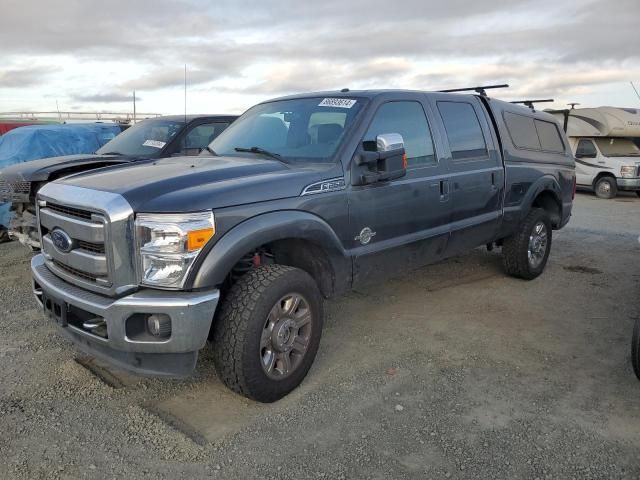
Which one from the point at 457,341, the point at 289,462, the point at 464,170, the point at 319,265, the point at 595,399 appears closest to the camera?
the point at 289,462

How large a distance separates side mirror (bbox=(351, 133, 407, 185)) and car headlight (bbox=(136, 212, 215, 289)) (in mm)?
1294

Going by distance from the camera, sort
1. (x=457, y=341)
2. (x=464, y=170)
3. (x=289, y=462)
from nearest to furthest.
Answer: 1. (x=289, y=462)
2. (x=457, y=341)
3. (x=464, y=170)

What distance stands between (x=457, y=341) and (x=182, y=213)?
2553 mm

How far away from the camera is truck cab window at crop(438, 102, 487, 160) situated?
15.6ft

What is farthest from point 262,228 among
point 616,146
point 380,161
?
point 616,146

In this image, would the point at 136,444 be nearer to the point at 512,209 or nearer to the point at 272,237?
the point at 272,237

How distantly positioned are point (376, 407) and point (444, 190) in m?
2.01

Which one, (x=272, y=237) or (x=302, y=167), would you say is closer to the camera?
(x=272, y=237)

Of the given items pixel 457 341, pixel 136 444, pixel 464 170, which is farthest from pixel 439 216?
pixel 136 444

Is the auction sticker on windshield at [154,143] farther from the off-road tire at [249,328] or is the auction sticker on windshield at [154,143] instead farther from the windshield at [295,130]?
the off-road tire at [249,328]

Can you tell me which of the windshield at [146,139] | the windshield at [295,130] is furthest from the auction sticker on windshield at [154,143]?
the windshield at [295,130]

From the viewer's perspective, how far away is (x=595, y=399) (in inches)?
136

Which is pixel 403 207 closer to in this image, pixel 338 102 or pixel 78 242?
pixel 338 102

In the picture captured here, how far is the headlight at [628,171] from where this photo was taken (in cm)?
1430
